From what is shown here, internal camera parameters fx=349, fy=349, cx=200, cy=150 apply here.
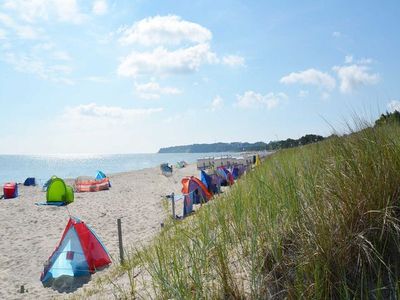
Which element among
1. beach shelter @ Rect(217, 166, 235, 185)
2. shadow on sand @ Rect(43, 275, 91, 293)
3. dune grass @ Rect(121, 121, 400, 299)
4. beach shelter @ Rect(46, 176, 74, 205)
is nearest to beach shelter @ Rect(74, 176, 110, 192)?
beach shelter @ Rect(46, 176, 74, 205)

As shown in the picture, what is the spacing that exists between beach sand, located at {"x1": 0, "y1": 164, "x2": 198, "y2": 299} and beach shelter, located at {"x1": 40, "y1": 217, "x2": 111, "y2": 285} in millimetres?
264

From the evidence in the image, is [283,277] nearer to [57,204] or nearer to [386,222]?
[386,222]

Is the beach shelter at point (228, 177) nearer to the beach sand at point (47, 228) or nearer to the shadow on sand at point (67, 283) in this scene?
the beach sand at point (47, 228)

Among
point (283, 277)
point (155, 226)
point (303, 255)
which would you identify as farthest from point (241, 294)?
point (155, 226)

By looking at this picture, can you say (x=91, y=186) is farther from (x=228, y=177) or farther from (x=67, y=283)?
(x=228, y=177)

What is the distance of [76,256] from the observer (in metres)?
7.06

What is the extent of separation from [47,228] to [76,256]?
202 inches

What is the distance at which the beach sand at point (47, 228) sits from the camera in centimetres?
679

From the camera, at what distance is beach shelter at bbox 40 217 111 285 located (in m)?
Result: 6.81

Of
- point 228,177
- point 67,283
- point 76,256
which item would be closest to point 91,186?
point 76,256

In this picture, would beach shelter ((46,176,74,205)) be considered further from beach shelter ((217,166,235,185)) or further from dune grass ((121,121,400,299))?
dune grass ((121,121,400,299))

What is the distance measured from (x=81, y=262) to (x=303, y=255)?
6073mm

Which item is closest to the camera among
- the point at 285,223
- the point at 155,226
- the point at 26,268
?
the point at 285,223

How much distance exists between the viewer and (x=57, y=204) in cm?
1608
